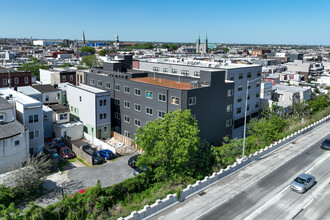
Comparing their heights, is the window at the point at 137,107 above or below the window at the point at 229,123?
above

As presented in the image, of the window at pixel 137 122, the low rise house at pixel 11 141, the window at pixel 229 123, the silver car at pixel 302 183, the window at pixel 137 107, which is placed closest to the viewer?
the silver car at pixel 302 183

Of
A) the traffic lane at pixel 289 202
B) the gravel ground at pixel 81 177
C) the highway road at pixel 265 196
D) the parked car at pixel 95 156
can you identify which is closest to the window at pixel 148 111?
the gravel ground at pixel 81 177

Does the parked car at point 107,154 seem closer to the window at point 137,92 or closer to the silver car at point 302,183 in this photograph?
the window at point 137,92

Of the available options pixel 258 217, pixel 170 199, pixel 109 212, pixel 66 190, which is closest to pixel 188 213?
pixel 170 199

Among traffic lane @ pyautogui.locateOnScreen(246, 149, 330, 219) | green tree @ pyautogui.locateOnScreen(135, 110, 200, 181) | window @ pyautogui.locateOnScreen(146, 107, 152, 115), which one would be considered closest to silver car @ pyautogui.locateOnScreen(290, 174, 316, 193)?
traffic lane @ pyautogui.locateOnScreen(246, 149, 330, 219)

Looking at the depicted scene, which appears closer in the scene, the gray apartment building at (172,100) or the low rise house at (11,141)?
the low rise house at (11,141)

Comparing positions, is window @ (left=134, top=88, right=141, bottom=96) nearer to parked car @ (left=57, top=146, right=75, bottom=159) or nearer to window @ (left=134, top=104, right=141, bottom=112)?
window @ (left=134, top=104, right=141, bottom=112)

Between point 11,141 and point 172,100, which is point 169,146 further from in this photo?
point 11,141

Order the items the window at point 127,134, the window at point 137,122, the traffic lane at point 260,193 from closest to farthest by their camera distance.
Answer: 1. the traffic lane at point 260,193
2. the window at point 137,122
3. the window at point 127,134

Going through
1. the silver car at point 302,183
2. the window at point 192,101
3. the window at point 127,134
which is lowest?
the window at point 127,134
